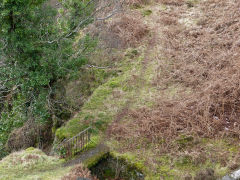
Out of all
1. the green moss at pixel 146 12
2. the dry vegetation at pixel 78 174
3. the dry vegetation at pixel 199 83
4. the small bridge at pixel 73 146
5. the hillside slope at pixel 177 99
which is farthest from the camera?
the green moss at pixel 146 12

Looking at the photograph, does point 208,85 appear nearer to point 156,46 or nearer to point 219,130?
point 219,130

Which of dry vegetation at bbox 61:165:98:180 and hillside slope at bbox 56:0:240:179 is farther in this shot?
hillside slope at bbox 56:0:240:179

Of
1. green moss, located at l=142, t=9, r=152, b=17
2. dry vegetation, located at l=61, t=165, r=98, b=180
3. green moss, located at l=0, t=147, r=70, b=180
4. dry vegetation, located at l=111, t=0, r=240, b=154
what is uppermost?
green moss, located at l=142, t=9, r=152, b=17

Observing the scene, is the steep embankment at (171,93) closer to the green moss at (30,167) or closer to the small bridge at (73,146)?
the small bridge at (73,146)

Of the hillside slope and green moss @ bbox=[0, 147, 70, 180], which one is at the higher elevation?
the hillside slope

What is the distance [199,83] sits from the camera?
11867 mm

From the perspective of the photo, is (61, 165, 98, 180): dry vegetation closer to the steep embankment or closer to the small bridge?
the small bridge

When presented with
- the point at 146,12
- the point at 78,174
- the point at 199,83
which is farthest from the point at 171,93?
the point at 146,12

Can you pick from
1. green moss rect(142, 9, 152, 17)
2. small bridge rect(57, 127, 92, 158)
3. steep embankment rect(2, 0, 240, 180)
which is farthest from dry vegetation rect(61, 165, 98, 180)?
green moss rect(142, 9, 152, 17)

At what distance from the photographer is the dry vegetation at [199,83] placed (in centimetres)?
949

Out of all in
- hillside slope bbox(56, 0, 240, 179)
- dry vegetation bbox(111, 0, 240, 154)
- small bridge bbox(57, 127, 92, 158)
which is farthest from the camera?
small bridge bbox(57, 127, 92, 158)

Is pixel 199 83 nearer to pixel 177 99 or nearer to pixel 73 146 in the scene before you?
pixel 177 99

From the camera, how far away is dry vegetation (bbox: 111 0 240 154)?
9.49 metres

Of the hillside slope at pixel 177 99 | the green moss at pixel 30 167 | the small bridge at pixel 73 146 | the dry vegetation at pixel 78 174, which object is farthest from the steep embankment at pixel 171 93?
the green moss at pixel 30 167
